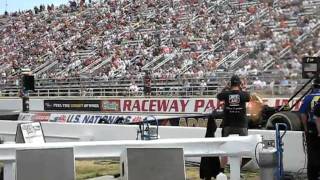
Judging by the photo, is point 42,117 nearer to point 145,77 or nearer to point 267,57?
point 145,77

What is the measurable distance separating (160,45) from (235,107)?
56.9 feet

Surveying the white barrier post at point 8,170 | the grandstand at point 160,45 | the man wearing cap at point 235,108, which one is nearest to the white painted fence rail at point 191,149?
the white barrier post at point 8,170

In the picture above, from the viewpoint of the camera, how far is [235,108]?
8422mm

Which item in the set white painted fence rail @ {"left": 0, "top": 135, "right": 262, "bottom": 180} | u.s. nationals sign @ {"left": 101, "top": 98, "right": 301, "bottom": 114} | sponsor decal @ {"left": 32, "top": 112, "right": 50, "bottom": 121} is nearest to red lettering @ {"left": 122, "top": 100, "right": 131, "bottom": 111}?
u.s. nationals sign @ {"left": 101, "top": 98, "right": 301, "bottom": 114}

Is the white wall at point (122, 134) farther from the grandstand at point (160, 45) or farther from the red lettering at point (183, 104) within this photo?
the red lettering at point (183, 104)

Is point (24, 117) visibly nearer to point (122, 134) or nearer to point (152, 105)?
point (152, 105)

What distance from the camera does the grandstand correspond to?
5.66 meters

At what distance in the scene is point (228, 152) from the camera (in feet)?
21.5

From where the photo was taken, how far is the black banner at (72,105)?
22.5 meters

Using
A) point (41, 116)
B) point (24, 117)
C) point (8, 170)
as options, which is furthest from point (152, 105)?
point (8, 170)

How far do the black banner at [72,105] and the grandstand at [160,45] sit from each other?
993mm

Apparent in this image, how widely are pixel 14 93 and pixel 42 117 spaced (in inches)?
256

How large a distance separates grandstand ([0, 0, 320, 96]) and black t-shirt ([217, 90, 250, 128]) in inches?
15.3

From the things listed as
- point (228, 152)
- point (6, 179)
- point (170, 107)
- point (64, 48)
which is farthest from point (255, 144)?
point (64, 48)
